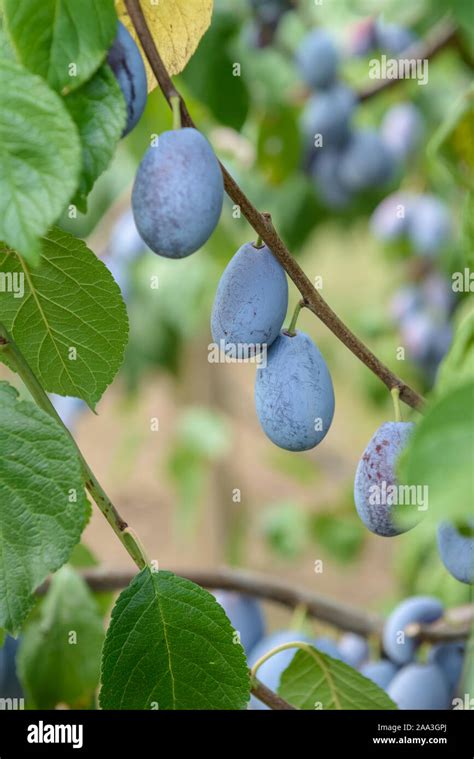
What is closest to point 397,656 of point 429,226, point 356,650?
point 356,650

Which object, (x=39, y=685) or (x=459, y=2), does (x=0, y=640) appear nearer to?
(x=39, y=685)

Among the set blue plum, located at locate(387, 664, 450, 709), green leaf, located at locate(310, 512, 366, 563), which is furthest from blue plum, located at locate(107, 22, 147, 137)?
green leaf, located at locate(310, 512, 366, 563)

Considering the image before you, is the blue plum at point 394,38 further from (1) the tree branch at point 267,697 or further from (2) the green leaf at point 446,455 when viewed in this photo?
(2) the green leaf at point 446,455

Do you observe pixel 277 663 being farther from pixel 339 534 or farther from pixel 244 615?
pixel 339 534

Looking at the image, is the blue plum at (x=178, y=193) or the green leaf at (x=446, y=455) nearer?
the green leaf at (x=446, y=455)

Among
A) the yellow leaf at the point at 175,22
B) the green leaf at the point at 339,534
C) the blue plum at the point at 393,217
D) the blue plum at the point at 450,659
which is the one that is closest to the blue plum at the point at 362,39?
the blue plum at the point at 393,217
